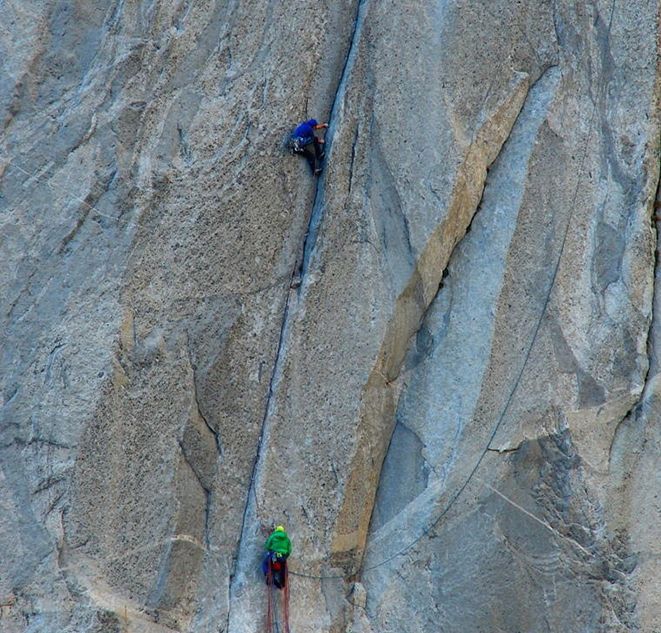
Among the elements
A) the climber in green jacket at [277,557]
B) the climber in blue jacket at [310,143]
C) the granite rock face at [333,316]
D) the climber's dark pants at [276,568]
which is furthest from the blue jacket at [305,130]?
the climber's dark pants at [276,568]

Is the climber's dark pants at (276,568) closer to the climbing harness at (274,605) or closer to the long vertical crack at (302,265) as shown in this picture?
the climbing harness at (274,605)

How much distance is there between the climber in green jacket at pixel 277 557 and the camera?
7.10 meters

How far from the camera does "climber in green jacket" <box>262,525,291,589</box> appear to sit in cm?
710

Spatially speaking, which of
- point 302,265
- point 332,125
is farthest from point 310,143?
point 302,265

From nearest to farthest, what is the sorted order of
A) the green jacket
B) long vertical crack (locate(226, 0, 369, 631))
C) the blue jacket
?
1. the green jacket
2. the blue jacket
3. long vertical crack (locate(226, 0, 369, 631))

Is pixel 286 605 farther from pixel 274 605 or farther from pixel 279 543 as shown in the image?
pixel 279 543

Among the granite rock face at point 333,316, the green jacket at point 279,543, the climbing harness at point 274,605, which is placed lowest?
the climbing harness at point 274,605

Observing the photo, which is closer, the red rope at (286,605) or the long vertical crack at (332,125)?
the red rope at (286,605)

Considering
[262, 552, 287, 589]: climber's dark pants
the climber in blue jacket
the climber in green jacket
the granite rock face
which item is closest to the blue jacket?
the climber in blue jacket

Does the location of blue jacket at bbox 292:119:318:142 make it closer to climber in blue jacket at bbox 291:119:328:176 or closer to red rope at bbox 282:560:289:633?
climber in blue jacket at bbox 291:119:328:176

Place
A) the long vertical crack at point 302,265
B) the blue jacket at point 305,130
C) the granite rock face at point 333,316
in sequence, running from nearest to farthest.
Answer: the granite rock face at point 333,316 < the blue jacket at point 305,130 < the long vertical crack at point 302,265

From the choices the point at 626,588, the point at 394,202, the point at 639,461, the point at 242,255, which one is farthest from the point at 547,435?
the point at 242,255

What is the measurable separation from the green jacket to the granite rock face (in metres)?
0.18

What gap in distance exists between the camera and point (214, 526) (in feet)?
23.6
